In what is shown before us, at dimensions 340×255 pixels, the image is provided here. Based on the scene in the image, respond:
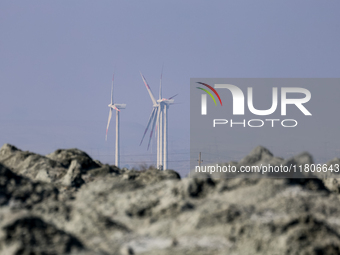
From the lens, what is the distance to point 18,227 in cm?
1149

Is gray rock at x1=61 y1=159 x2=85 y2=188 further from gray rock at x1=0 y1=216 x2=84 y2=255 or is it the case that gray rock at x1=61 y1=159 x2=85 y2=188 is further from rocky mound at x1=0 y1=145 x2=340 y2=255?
gray rock at x1=0 y1=216 x2=84 y2=255

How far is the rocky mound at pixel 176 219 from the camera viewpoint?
11.6 m

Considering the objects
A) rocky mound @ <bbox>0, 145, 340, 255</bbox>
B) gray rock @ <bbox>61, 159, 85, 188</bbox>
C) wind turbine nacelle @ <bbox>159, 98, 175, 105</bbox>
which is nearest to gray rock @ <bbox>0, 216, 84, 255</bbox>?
rocky mound @ <bbox>0, 145, 340, 255</bbox>

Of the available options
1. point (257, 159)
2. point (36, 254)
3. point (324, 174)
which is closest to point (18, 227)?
point (36, 254)

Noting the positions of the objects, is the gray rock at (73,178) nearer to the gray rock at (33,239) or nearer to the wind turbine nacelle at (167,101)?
the gray rock at (33,239)

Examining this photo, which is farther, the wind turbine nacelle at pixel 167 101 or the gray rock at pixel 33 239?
the wind turbine nacelle at pixel 167 101

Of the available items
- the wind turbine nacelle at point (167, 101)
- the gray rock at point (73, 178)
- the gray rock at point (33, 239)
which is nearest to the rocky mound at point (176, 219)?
the gray rock at point (33, 239)

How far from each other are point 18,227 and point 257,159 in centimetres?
1035

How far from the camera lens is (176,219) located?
42.0 feet

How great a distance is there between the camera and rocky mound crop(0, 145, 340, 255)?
1159cm

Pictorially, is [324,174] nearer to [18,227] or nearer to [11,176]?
[11,176]

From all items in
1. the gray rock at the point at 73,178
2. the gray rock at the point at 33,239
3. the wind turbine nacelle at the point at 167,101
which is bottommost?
the gray rock at the point at 33,239

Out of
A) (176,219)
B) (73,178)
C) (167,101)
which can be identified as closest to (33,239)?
(176,219)

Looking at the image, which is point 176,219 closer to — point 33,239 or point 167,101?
point 33,239
